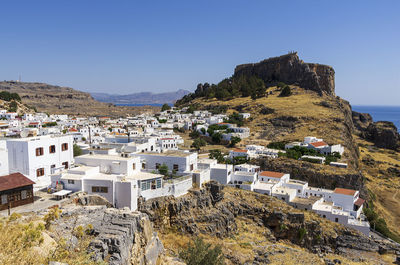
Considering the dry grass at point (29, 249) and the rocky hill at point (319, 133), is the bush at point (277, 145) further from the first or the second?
the dry grass at point (29, 249)

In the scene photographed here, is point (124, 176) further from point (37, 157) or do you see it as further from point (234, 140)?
point (234, 140)

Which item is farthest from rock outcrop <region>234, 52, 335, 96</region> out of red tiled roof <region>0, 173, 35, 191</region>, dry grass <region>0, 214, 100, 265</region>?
dry grass <region>0, 214, 100, 265</region>

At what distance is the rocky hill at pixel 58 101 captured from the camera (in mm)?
135875

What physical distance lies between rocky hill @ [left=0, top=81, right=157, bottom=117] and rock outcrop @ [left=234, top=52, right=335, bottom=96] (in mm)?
62854

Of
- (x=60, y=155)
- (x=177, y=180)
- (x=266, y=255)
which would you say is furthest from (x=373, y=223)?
(x=60, y=155)

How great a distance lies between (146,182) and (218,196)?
775cm

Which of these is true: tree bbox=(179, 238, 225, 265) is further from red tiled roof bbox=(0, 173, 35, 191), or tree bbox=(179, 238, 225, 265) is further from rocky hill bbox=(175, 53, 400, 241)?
rocky hill bbox=(175, 53, 400, 241)

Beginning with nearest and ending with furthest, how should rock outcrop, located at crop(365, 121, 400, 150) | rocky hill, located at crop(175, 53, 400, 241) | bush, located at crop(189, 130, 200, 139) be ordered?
rocky hill, located at crop(175, 53, 400, 241) < bush, located at crop(189, 130, 200, 139) < rock outcrop, located at crop(365, 121, 400, 150)

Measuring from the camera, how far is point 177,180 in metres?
22.2

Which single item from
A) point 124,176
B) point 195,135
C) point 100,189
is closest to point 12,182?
point 100,189

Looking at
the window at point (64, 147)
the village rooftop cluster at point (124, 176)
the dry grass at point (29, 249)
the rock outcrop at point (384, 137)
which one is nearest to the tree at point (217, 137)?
the village rooftop cluster at point (124, 176)

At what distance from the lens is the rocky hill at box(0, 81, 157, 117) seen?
446ft

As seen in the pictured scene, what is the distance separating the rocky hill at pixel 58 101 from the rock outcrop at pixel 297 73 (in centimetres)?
6285

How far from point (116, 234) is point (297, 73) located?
101771 mm
